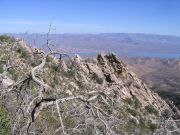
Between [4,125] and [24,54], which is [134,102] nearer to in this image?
[24,54]

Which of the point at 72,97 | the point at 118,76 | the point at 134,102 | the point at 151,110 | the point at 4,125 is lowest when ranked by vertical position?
the point at 151,110

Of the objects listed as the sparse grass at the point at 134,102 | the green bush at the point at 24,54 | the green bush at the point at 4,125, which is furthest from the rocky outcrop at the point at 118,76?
the green bush at the point at 4,125

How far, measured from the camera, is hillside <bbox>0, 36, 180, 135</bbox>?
10742 millimetres

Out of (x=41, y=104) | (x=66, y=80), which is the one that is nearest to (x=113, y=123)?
(x=41, y=104)

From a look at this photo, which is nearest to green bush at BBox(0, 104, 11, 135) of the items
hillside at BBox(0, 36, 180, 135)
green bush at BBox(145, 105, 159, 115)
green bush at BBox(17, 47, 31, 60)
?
hillside at BBox(0, 36, 180, 135)

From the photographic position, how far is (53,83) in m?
23.0

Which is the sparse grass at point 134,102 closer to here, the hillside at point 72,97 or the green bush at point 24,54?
the hillside at point 72,97

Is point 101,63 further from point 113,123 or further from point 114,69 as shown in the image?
point 113,123

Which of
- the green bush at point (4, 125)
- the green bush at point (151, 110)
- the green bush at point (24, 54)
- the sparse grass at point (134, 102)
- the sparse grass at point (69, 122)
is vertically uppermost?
the green bush at point (4, 125)

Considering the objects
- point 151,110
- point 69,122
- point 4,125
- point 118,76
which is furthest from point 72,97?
point 118,76

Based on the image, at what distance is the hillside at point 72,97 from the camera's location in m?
10.7

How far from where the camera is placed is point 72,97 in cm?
1059

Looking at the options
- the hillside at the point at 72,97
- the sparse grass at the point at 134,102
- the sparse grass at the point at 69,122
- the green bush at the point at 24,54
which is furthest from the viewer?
the sparse grass at the point at 134,102

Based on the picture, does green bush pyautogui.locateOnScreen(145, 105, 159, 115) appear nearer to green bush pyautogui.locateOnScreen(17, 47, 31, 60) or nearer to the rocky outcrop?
the rocky outcrop
